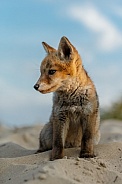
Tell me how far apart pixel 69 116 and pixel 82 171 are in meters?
1.28

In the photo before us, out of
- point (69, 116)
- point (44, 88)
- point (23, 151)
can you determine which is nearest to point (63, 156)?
point (69, 116)

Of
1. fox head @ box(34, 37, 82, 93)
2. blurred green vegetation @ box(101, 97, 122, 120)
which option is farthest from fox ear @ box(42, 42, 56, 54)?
blurred green vegetation @ box(101, 97, 122, 120)

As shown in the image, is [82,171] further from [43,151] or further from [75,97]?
[43,151]

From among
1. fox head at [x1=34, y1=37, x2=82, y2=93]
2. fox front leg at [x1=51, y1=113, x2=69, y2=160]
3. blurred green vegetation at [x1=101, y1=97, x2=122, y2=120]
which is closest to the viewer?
fox head at [x1=34, y1=37, x2=82, y2=93]

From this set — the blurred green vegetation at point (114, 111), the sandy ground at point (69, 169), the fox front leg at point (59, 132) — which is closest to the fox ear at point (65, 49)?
the fox front leg at point (59, 132)

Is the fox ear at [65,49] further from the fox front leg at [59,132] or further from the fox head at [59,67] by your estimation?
the fox front leg at [59,132]

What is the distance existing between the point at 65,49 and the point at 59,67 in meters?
0.34

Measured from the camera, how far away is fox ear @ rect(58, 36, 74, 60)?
648 cm

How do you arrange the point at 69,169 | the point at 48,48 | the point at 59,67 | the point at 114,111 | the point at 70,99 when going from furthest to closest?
the point at 114,111 → the point at 48,48 → the point at 70,99 → the point at 59,67 → the point at 69,169

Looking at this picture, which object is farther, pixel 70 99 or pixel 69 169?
pixel 70 99

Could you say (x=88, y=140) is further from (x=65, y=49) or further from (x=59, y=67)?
(x=65, y=49)

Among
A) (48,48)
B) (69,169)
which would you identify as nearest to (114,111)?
(48,48)

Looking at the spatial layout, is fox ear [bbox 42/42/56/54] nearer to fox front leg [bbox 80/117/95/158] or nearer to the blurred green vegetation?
fox front leg [bbox 80/117/95/158]

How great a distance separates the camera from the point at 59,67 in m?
6.37
